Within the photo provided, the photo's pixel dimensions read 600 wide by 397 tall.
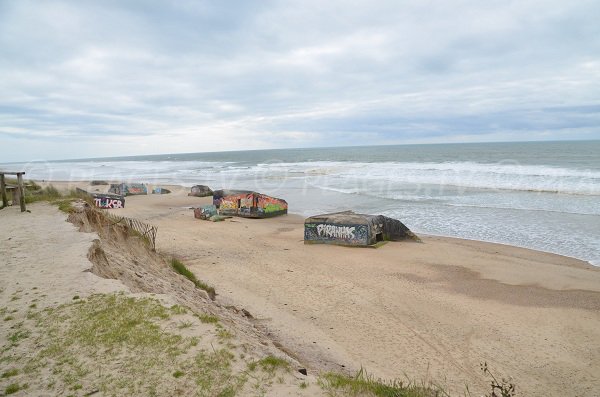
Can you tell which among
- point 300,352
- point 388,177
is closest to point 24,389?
point 300,352

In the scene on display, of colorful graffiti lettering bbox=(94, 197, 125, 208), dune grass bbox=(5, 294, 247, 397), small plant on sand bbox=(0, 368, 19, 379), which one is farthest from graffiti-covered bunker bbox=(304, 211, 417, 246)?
colorful graffiti lettering bbox=(94, 197, 125, 208)

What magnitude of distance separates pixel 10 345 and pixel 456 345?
777 centimetres

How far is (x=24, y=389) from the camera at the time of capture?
410 centimetres

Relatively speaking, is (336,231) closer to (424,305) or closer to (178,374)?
(424,305)

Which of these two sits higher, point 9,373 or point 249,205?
point 9,373

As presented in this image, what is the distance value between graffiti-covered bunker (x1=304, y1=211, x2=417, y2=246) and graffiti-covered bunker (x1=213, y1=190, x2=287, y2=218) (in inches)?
311

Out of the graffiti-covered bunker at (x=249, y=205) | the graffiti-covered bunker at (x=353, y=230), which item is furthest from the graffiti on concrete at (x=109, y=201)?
the graffiti-covered bunker at (x=353, y=230)

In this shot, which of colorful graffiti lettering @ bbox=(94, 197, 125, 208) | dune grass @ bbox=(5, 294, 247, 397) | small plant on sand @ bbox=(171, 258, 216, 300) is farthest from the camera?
colorful graffiti lettering @ bbox=(94, 197, 125, 208)

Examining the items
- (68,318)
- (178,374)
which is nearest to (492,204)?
(178,374)

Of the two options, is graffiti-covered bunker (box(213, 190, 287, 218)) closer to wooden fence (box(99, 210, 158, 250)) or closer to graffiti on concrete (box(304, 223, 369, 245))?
graffiti on concrete (box(304, 223, 369, 245))

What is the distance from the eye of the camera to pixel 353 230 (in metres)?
17.6

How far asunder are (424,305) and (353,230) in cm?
714

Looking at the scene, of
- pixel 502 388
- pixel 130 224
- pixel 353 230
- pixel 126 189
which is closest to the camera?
pixel 502 388

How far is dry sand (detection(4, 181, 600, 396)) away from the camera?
7.65 meters
